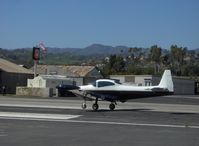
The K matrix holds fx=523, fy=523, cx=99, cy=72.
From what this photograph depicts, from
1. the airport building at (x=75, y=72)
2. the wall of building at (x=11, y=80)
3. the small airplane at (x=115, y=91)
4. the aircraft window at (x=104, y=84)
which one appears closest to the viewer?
the small airplane at (x=115, y=91)

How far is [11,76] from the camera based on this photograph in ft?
239

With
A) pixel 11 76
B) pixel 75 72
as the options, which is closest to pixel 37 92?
pixel 11 76

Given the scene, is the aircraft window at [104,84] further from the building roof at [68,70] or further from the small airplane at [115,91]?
the building roof at [68,70]

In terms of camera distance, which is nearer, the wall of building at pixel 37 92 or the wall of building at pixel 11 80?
the wall of building at pixel 37 92

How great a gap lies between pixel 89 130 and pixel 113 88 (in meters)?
14.5

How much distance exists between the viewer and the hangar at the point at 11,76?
2817 inches

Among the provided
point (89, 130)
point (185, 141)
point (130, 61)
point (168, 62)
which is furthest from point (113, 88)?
point (130, 61)

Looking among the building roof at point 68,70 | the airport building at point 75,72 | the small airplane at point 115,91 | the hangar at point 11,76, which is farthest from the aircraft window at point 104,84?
the building roof at point 68,70

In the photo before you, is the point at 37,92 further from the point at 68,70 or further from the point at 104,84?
the point at 68,70

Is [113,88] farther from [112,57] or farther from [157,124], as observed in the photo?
[112,57]

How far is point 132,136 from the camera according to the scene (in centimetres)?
1697

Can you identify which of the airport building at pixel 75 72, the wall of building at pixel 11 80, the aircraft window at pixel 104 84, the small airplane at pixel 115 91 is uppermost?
the airport building at pixel 75 72

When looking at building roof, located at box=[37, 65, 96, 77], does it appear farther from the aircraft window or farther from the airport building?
the aircraft window

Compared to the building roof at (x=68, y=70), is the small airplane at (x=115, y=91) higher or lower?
lower
